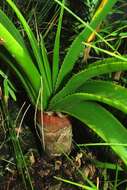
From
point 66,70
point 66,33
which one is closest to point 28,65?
point 66,70

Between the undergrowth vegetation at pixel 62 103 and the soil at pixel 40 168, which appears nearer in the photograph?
the undergrowth vegetation at pixel 62 103

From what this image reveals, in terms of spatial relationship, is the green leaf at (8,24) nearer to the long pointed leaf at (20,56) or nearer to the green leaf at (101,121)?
the long pointed leaf at (20,56)

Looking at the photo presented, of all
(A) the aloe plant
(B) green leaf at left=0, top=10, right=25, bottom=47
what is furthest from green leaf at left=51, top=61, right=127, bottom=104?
(B) green leaf at left=0, top=10, right=25, bottom=47

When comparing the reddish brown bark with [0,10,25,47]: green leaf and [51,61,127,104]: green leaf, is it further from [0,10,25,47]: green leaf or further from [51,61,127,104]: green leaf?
[0,10,25,47]: green leaf

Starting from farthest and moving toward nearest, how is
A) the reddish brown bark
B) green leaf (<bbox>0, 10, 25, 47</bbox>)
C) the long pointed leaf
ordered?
1. the reddish brown bark
2. green leaf (<bbox>0, 10, 25, 47</bbox>)
3. the long pointed leaf

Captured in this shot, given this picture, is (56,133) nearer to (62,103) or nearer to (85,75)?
(62,103)

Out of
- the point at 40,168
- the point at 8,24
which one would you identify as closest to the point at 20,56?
the point at 8,24

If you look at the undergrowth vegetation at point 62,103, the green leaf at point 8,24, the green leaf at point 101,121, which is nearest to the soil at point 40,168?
the undergrowth vegetation at point 62,103

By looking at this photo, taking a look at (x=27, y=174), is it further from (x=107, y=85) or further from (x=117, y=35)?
(x=117, y=35)

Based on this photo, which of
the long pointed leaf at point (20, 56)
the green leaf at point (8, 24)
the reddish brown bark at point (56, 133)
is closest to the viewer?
the long pointed leaf at point (20, 56)
